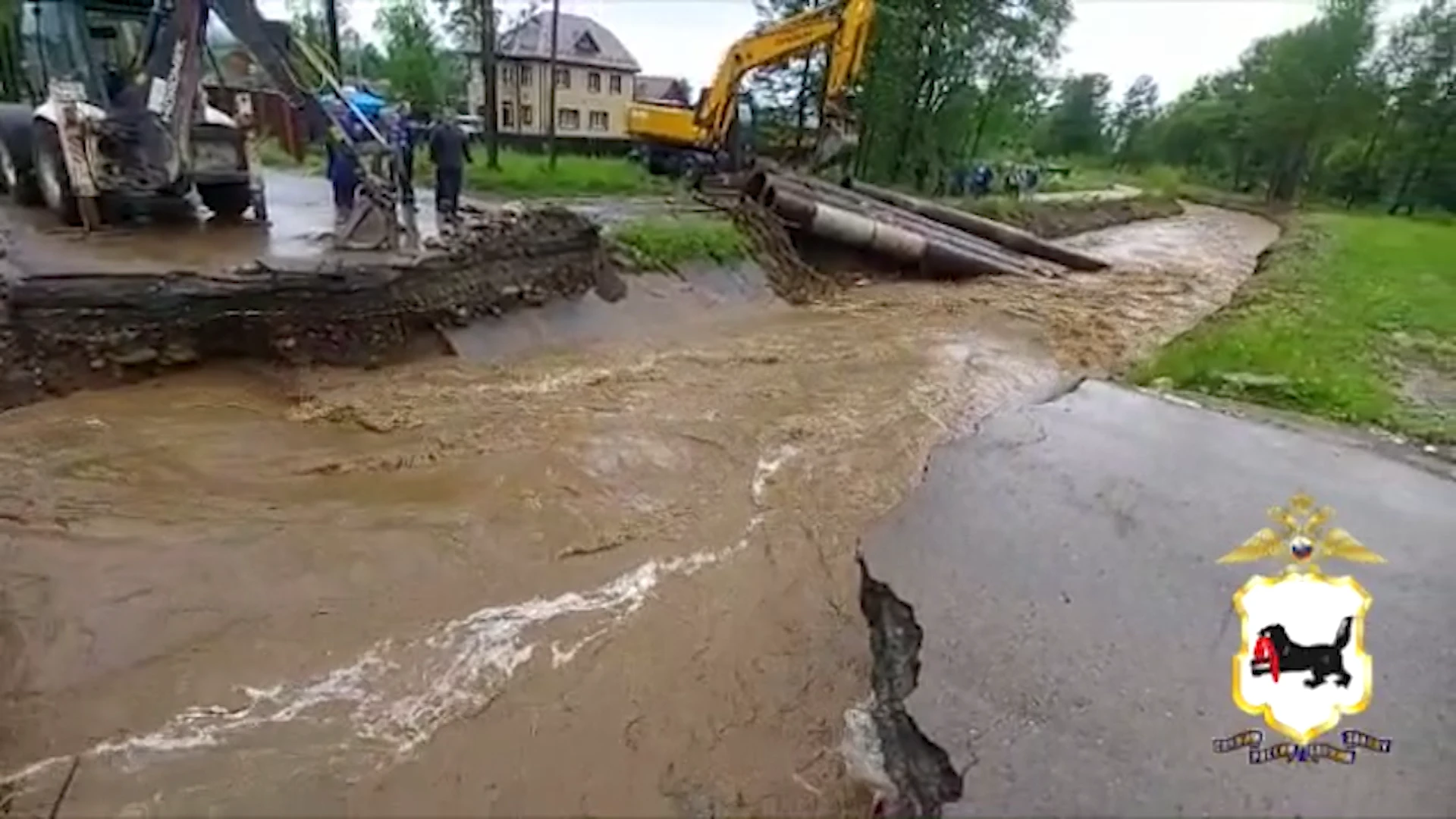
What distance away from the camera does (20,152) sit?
11023 millimetres

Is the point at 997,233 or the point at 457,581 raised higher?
the point at 997,233

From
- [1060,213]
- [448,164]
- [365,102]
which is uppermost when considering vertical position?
[365,102]

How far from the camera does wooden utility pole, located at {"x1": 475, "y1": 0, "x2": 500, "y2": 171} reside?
16172 millimetres

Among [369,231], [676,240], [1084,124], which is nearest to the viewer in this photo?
[369,231]

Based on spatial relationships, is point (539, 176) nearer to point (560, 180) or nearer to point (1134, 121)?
point (560, 180)

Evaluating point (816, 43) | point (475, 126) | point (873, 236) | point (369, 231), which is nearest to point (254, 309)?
point (369, 231)

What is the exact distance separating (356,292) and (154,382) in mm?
1821

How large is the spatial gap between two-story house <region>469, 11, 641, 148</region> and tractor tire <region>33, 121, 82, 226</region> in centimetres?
Result: 2426

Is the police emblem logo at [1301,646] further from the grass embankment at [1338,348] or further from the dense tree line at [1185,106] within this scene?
the dense tree line at [1185,106]

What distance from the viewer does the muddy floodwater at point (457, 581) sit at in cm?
369

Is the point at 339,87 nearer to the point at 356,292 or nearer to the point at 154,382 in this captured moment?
the point at 356,292

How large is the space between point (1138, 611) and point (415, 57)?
87.5ft

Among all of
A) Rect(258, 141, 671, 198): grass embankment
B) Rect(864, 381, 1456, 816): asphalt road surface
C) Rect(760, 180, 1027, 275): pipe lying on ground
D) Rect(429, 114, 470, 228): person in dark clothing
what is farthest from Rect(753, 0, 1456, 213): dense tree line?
Rect(864, 381, 1456, 816): asphalt road surface

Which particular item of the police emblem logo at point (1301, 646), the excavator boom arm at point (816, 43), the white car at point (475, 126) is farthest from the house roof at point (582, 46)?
the police emblem logo at point (1301, 646)
